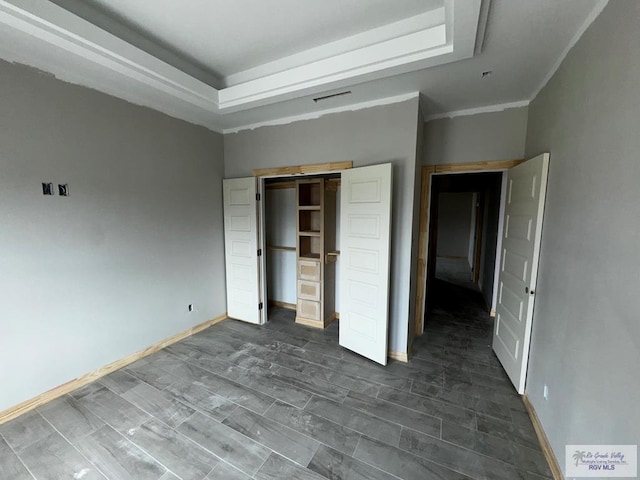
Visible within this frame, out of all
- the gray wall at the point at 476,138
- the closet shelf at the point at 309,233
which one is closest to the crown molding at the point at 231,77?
the gray wall at the point at 476,138

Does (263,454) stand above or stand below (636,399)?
below

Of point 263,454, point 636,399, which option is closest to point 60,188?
point 263,454

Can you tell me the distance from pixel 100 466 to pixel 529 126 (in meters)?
4.42

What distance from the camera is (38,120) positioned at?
2068mm

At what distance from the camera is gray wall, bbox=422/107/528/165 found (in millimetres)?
2766

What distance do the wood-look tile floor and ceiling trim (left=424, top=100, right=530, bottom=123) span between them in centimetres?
264

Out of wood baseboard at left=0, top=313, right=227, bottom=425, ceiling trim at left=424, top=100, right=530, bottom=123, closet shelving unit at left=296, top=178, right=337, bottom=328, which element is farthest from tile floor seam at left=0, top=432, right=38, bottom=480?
ceiling trim at left=424, top=100, right=530, bottom=123

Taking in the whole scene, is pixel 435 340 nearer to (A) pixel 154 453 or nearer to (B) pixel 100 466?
(A) pixel 154 453

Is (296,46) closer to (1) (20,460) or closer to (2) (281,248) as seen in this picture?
(2) (281,248)

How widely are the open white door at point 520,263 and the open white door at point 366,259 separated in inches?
44.4

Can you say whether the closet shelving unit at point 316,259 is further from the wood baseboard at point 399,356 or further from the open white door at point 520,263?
the open white door at point 520,263

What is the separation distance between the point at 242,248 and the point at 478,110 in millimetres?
3296

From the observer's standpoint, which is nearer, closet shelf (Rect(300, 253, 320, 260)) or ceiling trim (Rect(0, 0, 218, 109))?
ceiling trim (Rect(0, 0, 218, 109))

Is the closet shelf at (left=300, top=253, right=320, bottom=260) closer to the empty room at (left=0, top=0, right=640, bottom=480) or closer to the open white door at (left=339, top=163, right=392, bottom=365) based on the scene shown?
the empty room at (left=0, top=0, right=640, bottom=480)
